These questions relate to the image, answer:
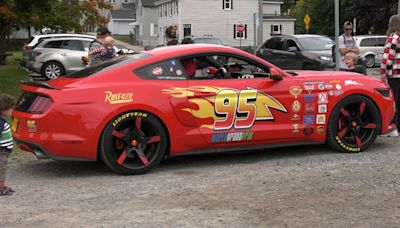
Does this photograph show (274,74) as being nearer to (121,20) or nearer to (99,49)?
(99,49)

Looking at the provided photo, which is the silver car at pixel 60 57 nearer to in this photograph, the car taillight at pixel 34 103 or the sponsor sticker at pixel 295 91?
the car taillight at pixel 34 103

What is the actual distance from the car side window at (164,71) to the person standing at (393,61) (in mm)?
3465

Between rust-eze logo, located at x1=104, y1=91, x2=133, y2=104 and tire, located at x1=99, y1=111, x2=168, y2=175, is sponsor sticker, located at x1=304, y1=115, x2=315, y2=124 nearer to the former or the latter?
tire, located at x1=99, y1=111, x2=168, y2=175

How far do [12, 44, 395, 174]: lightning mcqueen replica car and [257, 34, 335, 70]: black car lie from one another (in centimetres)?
935

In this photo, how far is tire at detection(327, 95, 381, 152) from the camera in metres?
6.95

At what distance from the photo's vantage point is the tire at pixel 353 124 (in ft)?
22.8

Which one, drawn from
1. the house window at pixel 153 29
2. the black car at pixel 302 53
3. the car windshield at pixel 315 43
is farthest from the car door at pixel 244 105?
the house window at pixel 153 29

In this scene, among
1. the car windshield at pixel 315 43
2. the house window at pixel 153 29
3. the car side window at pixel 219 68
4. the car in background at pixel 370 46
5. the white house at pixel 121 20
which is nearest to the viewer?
the car side window at pixel 219 68

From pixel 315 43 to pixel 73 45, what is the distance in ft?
29.3

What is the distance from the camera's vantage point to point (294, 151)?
7.28 m

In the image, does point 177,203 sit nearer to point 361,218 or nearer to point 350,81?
point 361,218

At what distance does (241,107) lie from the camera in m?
6.46

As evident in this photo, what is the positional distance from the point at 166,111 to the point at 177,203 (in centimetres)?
140

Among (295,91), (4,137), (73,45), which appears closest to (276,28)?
(73,45)
